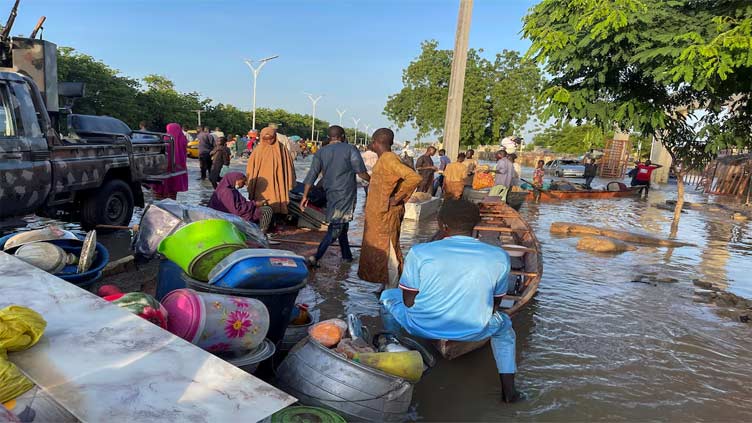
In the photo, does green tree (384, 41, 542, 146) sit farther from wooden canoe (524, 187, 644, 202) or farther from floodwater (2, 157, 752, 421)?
floodwater (2, 157, 752, 421)

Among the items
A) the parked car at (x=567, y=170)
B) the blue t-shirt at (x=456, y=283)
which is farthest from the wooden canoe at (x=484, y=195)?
the parked car at (x=567, y=170)

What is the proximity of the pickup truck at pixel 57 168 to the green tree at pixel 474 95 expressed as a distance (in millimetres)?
21687

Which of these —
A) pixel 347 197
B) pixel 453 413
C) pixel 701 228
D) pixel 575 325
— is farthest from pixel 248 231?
pixel 701 228

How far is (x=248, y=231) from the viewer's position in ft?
15.5

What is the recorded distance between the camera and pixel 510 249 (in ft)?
20.3

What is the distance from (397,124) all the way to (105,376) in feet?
98.5

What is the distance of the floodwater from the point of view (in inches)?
139

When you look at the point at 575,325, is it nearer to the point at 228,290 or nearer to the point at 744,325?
the point at 744,325

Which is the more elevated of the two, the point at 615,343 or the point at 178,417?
the point at 178,417

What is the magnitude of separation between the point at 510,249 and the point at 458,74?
312 inches

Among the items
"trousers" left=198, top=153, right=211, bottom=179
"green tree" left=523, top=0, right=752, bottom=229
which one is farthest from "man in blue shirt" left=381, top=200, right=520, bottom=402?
"trousers" left=198, top=153, right=211, bottom=179

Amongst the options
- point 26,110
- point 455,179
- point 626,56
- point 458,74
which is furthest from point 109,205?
point 458,74

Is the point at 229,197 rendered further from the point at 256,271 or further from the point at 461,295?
the point at 461,295

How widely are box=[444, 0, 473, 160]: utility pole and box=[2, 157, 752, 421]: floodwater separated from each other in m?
5.35
